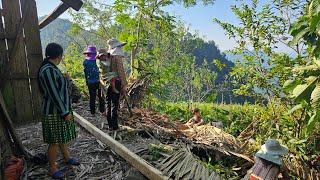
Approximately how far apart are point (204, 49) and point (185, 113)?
69.1m

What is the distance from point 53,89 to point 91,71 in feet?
11.4

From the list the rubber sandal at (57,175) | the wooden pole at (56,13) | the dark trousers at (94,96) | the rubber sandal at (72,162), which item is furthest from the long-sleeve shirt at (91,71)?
the rubber sandal at (57,175)

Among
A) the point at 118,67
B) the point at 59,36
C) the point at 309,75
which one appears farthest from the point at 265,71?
the point at 59,36

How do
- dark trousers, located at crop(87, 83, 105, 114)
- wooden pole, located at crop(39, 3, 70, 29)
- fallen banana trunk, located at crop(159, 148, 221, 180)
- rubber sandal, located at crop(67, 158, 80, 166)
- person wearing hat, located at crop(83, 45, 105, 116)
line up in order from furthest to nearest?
dark trousers, located at crop(87, 83, 105, 114) < person wearing hat, located at crop(83, 45, 105, 116) < wooden pole, located at crop(39, 3, 70, 29) < rubber sandal, located at crop(67, 158, 80, 166) < fallen banana trunk, located at crop(159, 148, 221, 180)

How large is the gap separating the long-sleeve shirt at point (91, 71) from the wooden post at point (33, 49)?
1166 mm

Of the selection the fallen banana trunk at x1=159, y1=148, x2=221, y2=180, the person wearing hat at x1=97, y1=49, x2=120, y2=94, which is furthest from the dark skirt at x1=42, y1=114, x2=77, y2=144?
the person wearing hat at x1=97, y1=49, x2=120, y2=94

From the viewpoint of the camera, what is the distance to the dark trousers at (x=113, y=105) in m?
6.54

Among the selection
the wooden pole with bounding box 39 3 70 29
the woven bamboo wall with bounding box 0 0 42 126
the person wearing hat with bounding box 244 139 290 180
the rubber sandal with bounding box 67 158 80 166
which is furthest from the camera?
the woven bamboo wall with bounding box 0 0 42 126

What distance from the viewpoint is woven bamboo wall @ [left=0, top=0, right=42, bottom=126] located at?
20.2ft

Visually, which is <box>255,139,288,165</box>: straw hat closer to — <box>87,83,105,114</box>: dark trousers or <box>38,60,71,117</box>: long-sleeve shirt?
<box>38,60,71,117</box>: long-sleeve shirt

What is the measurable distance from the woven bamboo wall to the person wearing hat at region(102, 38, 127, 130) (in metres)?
1.25

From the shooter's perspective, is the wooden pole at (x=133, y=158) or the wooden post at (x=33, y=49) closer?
the wooden pole at (x=133, y=158)

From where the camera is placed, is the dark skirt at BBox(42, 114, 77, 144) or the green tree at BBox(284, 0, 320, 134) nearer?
the green tree at BBox(284, 0, 320, 134)

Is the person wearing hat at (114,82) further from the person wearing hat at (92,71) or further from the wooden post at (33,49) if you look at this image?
the wooden post at (33,49)
